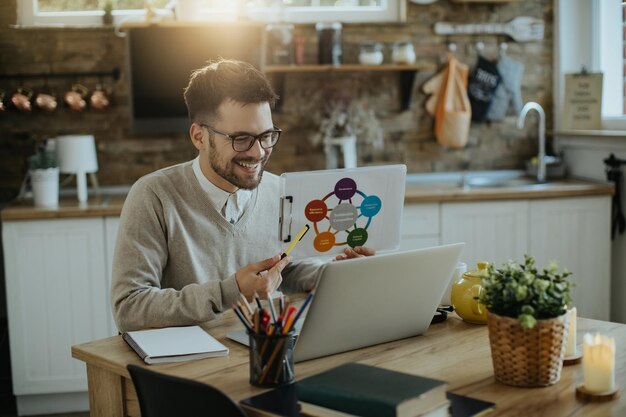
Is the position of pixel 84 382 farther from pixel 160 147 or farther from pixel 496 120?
Result: pixel 496 120

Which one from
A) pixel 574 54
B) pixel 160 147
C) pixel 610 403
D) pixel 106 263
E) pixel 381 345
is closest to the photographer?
pixel 610 403

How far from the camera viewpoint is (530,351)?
166cm

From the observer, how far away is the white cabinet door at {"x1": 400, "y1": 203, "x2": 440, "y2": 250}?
407 centimetres

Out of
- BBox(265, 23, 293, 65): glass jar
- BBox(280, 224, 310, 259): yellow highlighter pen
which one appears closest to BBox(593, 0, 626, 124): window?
BBox(265, 23, 293, 65): glass jar

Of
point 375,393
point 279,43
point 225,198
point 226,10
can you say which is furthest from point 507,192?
point 375,393

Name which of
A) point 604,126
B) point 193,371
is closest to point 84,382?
point 193,371

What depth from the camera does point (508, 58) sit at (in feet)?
15.5

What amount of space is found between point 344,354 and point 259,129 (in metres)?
0.73

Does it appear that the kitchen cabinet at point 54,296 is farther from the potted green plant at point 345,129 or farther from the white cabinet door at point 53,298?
the potted green plant at point 345,129

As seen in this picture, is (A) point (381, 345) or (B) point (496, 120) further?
(B) point (496, 120)

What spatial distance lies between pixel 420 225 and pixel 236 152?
75.7 inches

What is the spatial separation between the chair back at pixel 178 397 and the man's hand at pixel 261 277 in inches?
19.3

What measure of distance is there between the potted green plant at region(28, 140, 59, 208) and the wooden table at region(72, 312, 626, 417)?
7.07 ft

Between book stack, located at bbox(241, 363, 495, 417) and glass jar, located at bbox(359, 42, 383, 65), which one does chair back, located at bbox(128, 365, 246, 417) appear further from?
glass jar, located at bbox(359, 42, 383, 65)
